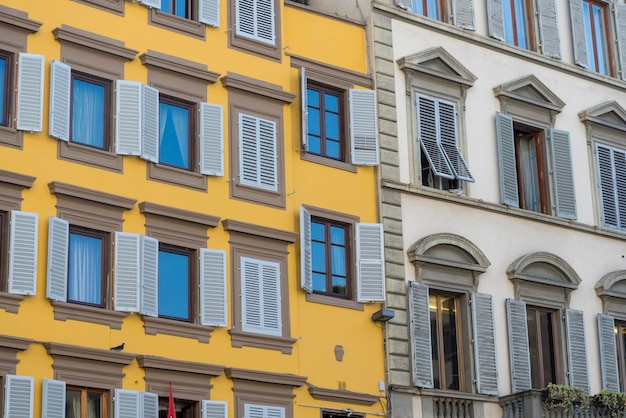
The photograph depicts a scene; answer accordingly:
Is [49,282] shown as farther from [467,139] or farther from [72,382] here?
[467,139]

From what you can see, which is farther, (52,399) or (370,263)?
(370,263)

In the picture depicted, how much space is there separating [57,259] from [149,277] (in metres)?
2.05

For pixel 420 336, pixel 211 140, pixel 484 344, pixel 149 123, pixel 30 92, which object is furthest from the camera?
pixel 484 344

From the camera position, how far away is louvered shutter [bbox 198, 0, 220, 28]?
104 ft

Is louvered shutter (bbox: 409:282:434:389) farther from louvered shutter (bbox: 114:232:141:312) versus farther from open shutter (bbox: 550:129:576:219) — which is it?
louvered shutter (bbox: 114:232:141:312)

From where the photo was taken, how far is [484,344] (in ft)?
111

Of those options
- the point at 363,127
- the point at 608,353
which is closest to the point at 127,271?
the point at 363,127

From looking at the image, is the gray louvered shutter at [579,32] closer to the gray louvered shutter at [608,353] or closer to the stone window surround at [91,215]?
the gray louvered shutter at [608,353]

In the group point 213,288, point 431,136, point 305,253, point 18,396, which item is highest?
point 431,136

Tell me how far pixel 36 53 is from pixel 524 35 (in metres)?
14.6

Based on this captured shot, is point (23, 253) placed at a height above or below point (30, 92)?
below

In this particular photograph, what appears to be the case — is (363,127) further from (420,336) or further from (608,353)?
(608,353)

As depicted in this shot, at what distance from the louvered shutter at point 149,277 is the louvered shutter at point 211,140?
7.45ft

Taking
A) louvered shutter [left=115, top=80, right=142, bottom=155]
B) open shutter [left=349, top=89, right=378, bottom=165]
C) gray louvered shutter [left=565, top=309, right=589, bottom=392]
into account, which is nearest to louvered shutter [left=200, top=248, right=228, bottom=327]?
louvered shutter [left=115, top=80, right=142, bottom=155]
